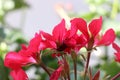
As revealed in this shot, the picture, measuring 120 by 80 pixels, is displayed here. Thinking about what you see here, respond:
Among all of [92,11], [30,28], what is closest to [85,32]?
[92,11]

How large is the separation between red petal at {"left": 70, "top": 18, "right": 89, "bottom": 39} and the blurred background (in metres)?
0.23

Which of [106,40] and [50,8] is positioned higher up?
[106,40]

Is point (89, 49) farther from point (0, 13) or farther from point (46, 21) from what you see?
point (46, 21)

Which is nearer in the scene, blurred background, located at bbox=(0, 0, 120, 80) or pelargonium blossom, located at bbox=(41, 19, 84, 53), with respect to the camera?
pelargonium blossom, located at bbox=(41, 19, 84, 53)

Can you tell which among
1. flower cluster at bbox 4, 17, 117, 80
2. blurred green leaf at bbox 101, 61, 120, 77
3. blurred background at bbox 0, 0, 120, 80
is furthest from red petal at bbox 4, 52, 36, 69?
blurred green leaf at bbox 101, 61, 120, 77

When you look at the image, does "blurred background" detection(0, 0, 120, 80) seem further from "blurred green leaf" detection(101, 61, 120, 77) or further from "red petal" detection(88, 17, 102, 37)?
"red petal" detection(88, 17, 102, 37)

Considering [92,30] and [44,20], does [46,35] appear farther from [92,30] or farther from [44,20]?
[44,20]

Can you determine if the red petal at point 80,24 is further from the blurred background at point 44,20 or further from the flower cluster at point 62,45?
the blurred background at point 44,20

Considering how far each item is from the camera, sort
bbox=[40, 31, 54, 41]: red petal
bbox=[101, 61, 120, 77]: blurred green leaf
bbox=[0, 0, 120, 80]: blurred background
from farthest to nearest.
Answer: bbox=[0, 0, 120, 80]: blurred background, bbox=[101, 61, 120, 77]: blurred green leaf, bbox=[40, 31, 54, 41]: red petal

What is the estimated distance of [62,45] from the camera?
1.58 feet

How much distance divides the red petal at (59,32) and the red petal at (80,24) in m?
0.01

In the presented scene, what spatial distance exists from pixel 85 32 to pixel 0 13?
870 mm

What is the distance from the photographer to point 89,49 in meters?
0.50

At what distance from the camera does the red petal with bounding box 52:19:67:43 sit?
0.47 m
